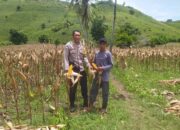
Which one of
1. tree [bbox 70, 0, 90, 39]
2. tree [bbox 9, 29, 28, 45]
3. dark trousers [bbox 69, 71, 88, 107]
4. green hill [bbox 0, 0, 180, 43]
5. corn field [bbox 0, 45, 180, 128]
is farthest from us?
green hill [bbox 0, 0, 180, 43]

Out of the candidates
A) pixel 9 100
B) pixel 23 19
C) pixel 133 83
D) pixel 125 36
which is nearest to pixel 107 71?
pixel 9 100

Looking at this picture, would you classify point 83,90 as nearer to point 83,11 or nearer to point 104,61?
point 104,61

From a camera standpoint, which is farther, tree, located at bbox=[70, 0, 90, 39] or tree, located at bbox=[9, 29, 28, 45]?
tree, located at bbox=[9, 29, 28, 45]

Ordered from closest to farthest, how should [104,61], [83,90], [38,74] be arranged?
[104,61]
[83,90]
[38,74]

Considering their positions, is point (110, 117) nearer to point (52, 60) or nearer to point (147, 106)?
point (147, 106)

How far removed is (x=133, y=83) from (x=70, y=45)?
7.81 meters

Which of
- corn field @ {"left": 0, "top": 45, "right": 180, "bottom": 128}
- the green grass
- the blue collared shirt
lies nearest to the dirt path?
the green grass

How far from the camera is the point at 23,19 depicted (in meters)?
115

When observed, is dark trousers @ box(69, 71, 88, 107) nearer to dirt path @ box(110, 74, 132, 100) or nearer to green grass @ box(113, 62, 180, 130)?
green grass @ box(113, 62, 180, 130)

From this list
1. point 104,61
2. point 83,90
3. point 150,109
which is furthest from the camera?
point 150,109

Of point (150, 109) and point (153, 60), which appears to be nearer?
point (150, 109)

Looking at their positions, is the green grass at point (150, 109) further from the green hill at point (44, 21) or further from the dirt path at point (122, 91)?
the green hill at point (44, 21)

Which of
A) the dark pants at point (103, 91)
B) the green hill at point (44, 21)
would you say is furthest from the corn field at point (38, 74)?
the green hill at point (44, 21)

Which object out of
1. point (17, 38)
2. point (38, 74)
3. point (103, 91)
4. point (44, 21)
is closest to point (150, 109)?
point (103, 91)
